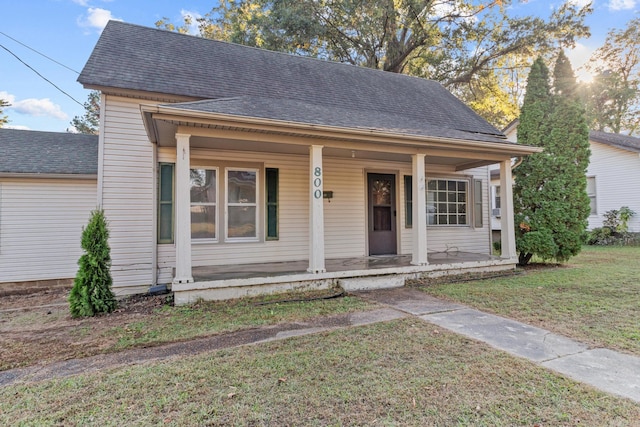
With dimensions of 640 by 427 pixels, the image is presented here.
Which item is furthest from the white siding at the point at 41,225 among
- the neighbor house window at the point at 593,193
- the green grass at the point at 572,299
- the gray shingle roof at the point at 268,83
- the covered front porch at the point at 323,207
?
the neighbor house window at the point at 593,193

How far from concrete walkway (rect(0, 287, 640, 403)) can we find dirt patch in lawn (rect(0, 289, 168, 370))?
0.31 metres

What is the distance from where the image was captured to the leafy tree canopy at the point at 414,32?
1400cm

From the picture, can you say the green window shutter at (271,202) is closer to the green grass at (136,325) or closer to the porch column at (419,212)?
the green grass at (136,325)

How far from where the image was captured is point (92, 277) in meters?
4.59

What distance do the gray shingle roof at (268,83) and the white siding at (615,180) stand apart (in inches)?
328

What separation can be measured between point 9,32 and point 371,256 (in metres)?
11.4

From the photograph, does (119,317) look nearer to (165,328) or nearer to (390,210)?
(165,328)

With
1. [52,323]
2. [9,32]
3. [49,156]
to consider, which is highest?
[9,32]

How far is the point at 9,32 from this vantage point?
8.93m

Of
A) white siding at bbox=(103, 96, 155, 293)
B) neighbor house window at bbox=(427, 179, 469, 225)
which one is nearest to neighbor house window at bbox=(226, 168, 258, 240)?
white siding at bbox=(103, 96, 155, 293)

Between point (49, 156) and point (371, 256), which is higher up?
point (49, 156)

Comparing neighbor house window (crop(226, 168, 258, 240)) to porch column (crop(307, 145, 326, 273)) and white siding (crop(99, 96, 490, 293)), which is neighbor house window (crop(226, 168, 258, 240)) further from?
porch column (crop(307, 145, 326, 273))

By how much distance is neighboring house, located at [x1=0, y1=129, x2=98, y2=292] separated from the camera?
6691 mm

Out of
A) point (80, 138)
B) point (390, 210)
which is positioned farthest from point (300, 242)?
point (80, 138)
